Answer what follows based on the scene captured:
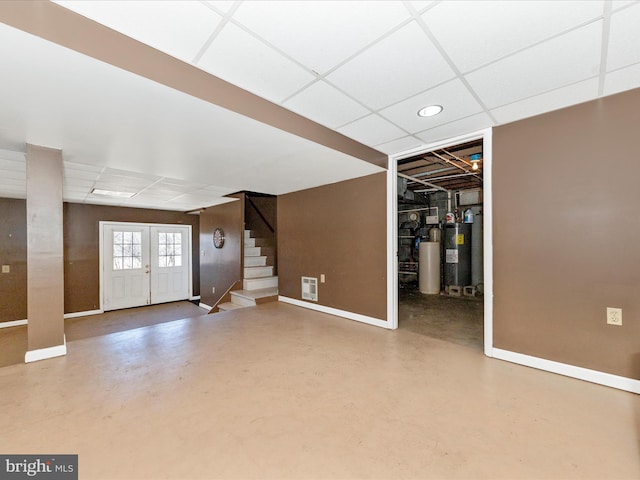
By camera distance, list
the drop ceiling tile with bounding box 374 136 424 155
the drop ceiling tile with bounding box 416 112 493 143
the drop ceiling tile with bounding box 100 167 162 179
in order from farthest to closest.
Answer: the drop ceiling tile with bounding box 100 167 162 179 < the drop ceiling tile with bounding box 374 136 424 155 < the drop ceiling tile with bounding box 416 112 493 143

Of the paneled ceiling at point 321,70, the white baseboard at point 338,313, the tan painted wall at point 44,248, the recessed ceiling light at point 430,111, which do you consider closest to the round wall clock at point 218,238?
the white baseboard at point 338,313

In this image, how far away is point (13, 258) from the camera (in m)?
5.29

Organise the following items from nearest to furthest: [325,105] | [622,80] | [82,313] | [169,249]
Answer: [622,80] < [325,105] < [82,313] < [169,249]

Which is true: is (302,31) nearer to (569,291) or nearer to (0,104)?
(0,104)

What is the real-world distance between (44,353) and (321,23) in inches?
151

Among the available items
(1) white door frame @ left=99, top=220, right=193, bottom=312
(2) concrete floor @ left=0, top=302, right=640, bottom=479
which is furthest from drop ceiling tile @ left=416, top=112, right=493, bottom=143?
(1) white door frame @ left=99, top=220, right=193, bottom=312

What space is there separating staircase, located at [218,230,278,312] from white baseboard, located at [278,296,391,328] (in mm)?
500

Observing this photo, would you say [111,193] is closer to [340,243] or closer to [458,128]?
[340,243]

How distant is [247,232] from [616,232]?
598 centimetres

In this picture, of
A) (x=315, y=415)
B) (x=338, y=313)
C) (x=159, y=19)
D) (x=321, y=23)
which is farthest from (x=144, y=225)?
(x=321, y=23)

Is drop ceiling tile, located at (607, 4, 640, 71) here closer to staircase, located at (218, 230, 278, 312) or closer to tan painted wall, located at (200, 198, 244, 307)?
staircase, located at (218, 230, 278, 312)

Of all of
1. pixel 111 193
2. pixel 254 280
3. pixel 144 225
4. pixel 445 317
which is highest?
pixel 111 193

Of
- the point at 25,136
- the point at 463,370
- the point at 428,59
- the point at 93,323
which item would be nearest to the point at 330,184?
the point at 428,59

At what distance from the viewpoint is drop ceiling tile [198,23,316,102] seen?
1.62m
